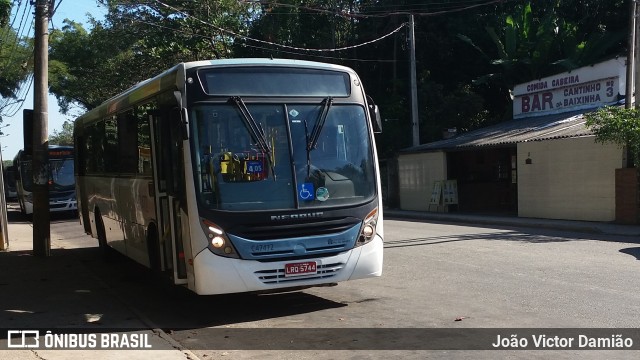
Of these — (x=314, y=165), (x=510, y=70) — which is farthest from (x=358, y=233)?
(x=510, y=70)

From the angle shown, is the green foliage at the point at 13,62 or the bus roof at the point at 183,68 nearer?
the bus roof at the point at 183,68

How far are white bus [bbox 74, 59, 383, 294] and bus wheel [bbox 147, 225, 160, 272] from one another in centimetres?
31

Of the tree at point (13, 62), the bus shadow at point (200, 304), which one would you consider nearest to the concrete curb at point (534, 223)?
the bus shadow at point (200, 304)

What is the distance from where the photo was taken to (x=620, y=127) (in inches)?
681

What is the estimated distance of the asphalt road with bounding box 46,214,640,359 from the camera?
6898 mm

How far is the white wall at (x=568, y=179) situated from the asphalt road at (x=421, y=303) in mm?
6337

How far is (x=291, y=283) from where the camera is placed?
765 centimetres

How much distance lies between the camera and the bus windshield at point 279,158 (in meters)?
7.57

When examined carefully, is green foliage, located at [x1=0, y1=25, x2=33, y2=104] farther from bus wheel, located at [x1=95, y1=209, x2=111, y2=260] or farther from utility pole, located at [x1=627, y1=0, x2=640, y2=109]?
utility pole, located at [x1=627, y1=0, x2=640, y2=109]

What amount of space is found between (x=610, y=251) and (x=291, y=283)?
27.2 ft

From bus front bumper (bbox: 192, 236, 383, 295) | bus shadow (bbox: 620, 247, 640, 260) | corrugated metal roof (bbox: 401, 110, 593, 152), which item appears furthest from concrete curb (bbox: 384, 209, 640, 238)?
bus front bumper (bbox: 192, 236, 383, 295)

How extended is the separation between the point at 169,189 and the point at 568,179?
15783 millimetres

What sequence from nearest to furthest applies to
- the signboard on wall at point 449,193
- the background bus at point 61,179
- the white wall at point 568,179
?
the white wall at point 568,179
the signboard on wall at point 449,193
the background bus at point 61,179

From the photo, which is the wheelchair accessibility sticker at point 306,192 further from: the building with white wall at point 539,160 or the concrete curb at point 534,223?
the building with white wall at point 539,160
